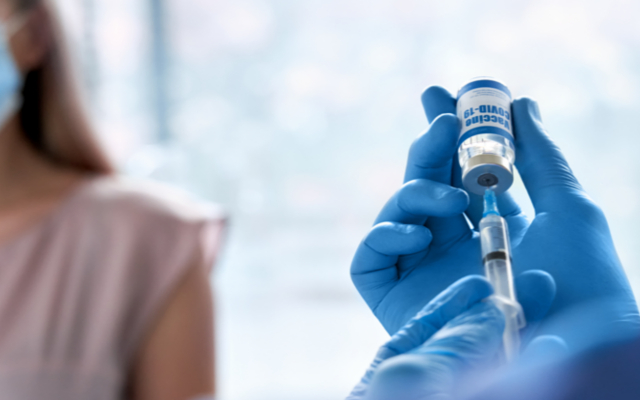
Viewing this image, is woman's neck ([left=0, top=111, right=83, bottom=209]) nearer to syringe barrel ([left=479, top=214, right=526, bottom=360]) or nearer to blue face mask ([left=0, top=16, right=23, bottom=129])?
blue face mask ([left=0, top=16, right=23, bottom=129])

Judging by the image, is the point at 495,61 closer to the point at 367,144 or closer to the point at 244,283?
the point at 367,144

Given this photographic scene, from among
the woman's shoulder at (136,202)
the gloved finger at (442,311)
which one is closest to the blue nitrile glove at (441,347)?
the gloved finger at (442,311)

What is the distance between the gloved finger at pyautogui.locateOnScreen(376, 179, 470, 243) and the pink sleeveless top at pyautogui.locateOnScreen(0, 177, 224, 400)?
508 millimetres

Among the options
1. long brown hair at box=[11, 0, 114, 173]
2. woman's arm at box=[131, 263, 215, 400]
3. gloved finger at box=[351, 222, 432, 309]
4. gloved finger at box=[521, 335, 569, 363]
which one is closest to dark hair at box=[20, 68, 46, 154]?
long brown hair at box=[11, 0, 114, 173]

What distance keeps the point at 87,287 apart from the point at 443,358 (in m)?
0.79

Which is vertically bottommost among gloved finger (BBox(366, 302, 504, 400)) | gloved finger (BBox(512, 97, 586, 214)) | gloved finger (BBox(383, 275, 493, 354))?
gloved finger (BBox(366, 302, 504, 400))

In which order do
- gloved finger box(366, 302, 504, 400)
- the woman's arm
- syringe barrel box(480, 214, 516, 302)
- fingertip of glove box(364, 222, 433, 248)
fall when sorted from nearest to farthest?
1. gloved finger box(366, 302, 504, 400)
2. syringe barrel box(480, 214, 516, 302)
3. fingertip of glove box(364, 222, 433, 248)
4. the woman's arm

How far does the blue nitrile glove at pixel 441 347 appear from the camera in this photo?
1.37 feet

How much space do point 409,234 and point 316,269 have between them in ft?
6.40

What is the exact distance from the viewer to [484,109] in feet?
1.99

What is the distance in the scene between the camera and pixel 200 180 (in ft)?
8.53

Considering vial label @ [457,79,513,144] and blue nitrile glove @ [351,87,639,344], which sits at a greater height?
vial label @ [457,79,513,144]

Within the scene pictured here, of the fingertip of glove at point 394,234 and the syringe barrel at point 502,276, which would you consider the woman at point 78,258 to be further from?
the syringe barrel at point 502,276

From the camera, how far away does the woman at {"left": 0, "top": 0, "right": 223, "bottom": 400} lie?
96cm
